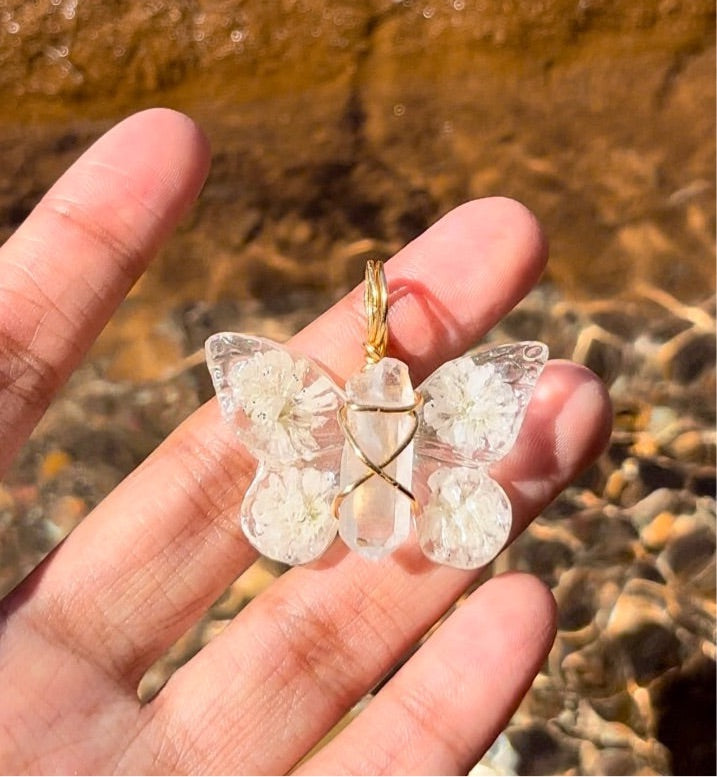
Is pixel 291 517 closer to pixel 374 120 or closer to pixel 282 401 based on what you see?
pixel 282 401

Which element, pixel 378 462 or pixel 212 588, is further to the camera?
pixel 212 588

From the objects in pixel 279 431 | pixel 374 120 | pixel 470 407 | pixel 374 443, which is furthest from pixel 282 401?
pixel 374 120

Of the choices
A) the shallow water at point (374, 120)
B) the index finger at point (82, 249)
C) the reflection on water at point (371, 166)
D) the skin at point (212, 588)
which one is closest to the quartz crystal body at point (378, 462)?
the skin at point (212, 588)

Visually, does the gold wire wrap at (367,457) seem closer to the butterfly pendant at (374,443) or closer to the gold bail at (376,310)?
the butterfly pendant at (374,443)

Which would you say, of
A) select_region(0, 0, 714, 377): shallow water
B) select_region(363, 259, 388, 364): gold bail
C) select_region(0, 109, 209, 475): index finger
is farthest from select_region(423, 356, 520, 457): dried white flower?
select_region(0, 0, 714, 377): shallow water

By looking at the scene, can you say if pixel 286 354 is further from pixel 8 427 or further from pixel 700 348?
pixel 700 348

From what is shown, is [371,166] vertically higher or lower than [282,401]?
lower
